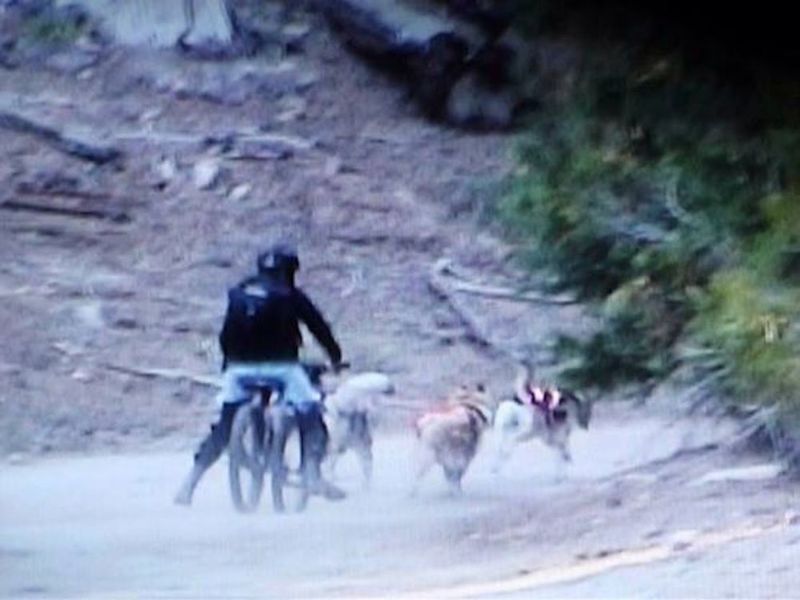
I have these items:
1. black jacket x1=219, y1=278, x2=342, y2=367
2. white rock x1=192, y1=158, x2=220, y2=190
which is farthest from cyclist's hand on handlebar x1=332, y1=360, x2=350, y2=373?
white rock x1=192, y1=158, x2=220, y2=190

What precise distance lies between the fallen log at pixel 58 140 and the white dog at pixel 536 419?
44cm

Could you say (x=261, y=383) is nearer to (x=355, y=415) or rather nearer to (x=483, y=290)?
(x=355, y=415)

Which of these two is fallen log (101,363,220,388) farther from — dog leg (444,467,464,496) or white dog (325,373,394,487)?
dog leg (444,467,464,496)

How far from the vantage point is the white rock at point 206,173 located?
4.58ft

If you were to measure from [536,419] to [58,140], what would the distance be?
514mm

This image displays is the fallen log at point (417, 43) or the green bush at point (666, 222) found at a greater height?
the fallen log at point (417, 43)

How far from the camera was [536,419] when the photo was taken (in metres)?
1.37

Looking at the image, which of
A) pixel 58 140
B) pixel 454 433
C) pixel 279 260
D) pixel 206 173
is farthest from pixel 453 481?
pixel 58 140

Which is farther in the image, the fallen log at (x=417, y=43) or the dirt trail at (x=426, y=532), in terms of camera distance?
the fallen log at (x=417, y=43)

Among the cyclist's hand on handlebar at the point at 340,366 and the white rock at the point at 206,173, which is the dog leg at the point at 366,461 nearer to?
the cyclist's hand on handlebar at the point at 340,366

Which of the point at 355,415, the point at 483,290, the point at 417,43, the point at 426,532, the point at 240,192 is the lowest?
the point at 426,532

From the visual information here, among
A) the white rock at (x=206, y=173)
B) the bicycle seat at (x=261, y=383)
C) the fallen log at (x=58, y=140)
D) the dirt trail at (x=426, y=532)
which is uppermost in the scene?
the fallen log at (x=58, y=140)

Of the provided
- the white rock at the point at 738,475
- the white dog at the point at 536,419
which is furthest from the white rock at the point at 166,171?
the white rock at the point at 738,475

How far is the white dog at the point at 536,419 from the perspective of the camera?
53.7 inches
